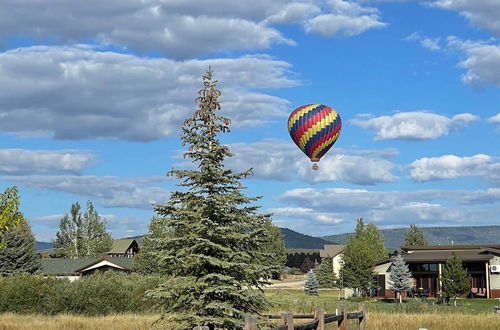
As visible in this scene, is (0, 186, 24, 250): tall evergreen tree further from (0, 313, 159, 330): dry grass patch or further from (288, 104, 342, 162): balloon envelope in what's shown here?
(288, 104, 342, 162): balloon envelope

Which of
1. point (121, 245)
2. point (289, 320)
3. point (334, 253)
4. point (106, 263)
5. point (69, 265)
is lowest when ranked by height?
point (289, 320)

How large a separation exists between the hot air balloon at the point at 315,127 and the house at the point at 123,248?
2919 inches

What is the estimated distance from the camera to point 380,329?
101 ft

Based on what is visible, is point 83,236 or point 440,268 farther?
point 83,236

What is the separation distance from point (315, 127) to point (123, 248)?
258 feet

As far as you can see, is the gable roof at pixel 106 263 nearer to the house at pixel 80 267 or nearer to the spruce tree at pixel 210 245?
the house at pixel 80 267

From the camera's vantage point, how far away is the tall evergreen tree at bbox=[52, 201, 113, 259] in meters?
122

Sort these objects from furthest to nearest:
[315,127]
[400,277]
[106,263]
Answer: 1. [106,263]
2. [400,277]
3. [315,127]

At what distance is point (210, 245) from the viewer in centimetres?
2281

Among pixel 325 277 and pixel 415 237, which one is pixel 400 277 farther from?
pixel 415 237

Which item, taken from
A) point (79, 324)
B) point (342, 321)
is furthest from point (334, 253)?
point (342, 321)

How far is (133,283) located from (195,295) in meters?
26.0

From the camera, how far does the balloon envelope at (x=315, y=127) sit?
51.6 metres

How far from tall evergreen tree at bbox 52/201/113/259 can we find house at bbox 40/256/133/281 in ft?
94.7
